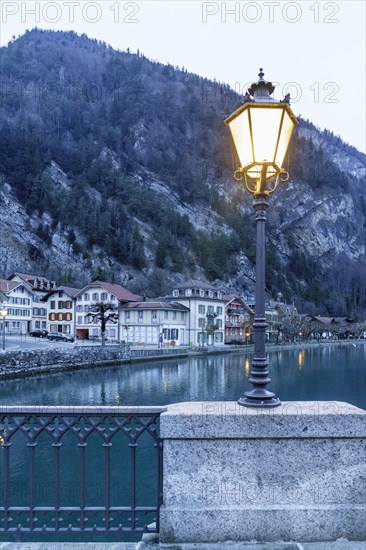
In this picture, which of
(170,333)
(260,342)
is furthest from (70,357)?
(260,342)

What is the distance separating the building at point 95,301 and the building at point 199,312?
7919 millimetres

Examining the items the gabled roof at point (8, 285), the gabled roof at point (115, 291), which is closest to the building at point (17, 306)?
the gabled roof at point (8, 285)

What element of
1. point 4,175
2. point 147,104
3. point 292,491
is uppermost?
point 147,104

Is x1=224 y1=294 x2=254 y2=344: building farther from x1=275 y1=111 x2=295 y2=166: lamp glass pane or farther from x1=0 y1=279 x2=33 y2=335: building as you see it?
x1=275 y1=111 x2=295 y2=166: lamp glass pane

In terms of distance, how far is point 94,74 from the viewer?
195 metres

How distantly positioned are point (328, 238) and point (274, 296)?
149ft

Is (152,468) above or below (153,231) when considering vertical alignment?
below

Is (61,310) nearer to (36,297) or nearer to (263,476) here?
(36,297)

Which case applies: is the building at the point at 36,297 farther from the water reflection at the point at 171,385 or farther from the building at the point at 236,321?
the water reflection at the point at 171,385

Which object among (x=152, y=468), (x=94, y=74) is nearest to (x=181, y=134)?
(x=94, y=74)

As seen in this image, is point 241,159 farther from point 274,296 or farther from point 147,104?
point 147,104

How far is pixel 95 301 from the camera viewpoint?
68.1m

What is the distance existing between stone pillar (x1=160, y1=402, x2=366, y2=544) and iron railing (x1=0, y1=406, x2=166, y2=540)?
0.29m

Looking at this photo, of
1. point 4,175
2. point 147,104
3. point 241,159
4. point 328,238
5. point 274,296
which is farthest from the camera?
point 147,104
